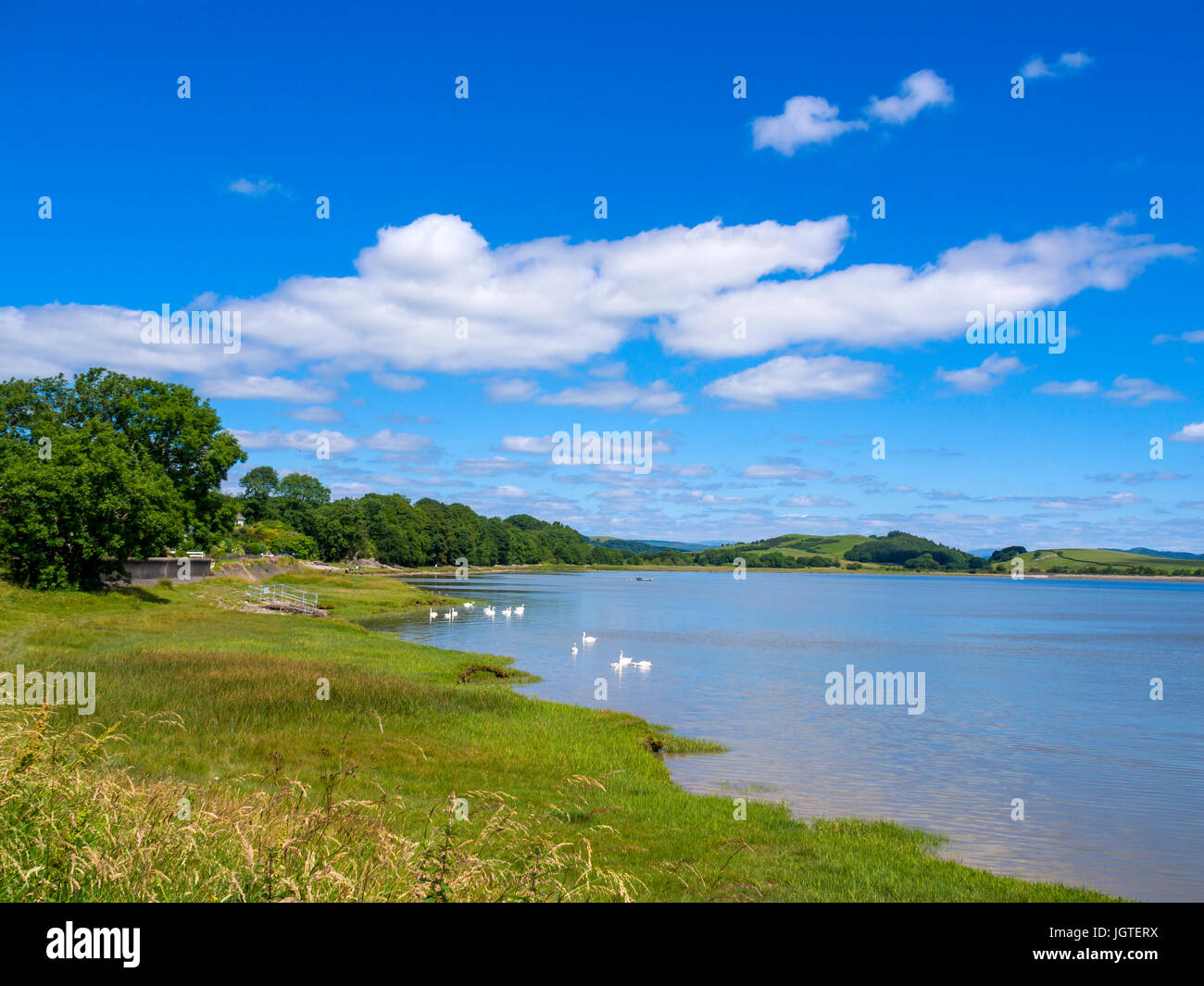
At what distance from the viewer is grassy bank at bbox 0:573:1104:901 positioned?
8117mm

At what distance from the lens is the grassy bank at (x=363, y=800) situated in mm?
8117

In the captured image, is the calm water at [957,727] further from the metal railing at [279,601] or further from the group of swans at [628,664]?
the metal railing at [279,601]

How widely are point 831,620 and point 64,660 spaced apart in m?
74.3

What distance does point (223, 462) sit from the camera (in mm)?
65250

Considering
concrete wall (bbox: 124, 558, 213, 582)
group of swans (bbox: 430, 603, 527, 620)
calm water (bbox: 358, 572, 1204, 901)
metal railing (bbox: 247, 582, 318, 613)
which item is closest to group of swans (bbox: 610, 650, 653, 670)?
calm water (bbox: 358, 572, 1204, 901)

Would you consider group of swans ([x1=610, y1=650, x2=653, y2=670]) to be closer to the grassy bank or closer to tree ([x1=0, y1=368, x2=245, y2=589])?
the grassy bank

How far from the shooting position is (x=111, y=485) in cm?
5019

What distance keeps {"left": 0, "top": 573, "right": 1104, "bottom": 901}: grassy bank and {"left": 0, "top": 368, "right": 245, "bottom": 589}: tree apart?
1135cm

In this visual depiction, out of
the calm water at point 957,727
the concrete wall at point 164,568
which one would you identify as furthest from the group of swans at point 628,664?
the concrete wall at point 164,568

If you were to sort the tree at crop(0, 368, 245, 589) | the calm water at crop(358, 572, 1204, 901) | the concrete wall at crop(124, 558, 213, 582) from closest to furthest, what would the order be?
1. the calm water at crop(358, 572, 1204, 901)
2. the tree at crop(0, 368, 245, 589)
3. the concrete wall at crop(124, 558, 213, 582)

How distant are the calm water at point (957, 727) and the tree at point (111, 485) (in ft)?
62.2
